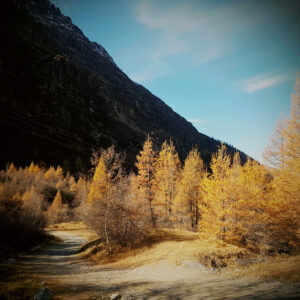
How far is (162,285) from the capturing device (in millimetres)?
8758

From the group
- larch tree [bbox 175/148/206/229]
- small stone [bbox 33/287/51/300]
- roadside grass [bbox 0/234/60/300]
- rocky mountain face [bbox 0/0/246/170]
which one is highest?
rocky mountain face [bbox 0/0/246/170]

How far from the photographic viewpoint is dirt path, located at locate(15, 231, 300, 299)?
714cm

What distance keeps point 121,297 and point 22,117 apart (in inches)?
4882

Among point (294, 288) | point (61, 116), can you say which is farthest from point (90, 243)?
point (61, 116)

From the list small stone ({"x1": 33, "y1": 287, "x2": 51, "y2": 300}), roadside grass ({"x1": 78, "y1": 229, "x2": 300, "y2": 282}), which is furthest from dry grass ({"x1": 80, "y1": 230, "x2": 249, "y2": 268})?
small stone ({"x1": 33, "y1": 287, "x2": 51, "y2": 300})

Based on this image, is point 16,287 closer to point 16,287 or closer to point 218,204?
point 16,287

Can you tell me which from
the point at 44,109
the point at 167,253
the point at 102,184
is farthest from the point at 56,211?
the point at 44,109

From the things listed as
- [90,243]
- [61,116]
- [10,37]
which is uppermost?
[10,37]

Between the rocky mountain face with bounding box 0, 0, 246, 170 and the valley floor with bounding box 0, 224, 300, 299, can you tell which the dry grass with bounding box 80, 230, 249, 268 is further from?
the rocky mountain face with bounding box 0, 0, 246, 170

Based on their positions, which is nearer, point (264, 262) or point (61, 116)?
point (264, 262)

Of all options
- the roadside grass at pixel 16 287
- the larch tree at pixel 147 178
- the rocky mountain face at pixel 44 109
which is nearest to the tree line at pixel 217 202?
the larch tree at pixel 147 178

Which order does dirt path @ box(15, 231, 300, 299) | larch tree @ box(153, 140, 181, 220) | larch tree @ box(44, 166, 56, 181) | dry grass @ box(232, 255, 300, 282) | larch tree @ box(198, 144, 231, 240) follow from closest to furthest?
dirt path @ box(15, 231, 300, 299)
dry grass @ box(232, 255, 300, 282)
larch tree @ box(198, 144, 231, 240)
larch tree @ box(153, 140, 181, 220)
larch tree @ box(44, 166, 56, 181)

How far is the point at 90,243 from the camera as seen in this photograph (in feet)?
63.6

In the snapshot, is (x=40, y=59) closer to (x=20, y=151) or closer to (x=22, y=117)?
(x=22, y=117)
